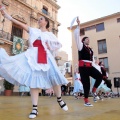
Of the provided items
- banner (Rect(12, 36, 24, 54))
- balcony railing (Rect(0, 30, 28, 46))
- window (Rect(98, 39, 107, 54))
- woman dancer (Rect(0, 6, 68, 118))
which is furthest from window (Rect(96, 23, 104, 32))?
woman dancer (Rect(0, 6, 68, 118))

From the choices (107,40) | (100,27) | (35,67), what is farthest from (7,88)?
(100,27)

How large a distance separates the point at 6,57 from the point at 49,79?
2.42ft

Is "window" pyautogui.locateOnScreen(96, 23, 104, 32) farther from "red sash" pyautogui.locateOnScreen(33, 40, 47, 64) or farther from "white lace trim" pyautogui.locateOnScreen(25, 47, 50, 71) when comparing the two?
"white lace trim" pyautogui.locateOnScreen(25, 47, 50, 71)

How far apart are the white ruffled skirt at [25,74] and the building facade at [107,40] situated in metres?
20.4

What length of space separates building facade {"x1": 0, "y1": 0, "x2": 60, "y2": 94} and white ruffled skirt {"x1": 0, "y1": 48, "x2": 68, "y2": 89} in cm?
1373

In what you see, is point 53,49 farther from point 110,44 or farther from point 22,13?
point 110,44

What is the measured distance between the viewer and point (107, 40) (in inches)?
920

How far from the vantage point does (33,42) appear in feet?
9.20

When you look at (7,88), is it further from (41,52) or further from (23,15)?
(41,52)

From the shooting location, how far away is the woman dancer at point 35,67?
252cm

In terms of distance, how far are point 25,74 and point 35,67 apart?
182mm

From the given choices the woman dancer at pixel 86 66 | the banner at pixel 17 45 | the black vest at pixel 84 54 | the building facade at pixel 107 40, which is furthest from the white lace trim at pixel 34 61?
the building facade at pixel 107 40

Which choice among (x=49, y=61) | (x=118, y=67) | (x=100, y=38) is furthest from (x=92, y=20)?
(x=49, y=61)

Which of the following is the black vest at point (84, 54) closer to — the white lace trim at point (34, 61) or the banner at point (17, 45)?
the white lace trim at point (34, 61)
